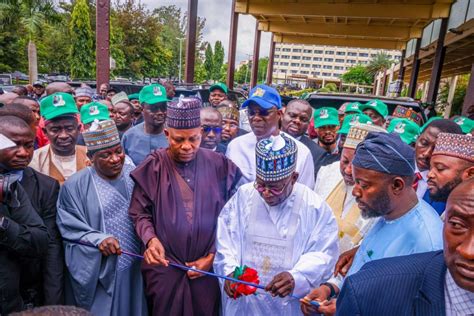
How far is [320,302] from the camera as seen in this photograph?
6.40ft

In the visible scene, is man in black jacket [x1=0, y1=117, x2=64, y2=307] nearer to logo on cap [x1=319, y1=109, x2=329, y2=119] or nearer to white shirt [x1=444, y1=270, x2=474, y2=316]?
white shirt [x1=444, y1=270, x2=474, y2=316]

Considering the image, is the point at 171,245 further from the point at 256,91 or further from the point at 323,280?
the point at 256,91

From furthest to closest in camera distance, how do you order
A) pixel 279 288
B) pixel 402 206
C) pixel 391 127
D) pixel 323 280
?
pixel 391 127, pixel 323 280, pixel 279 288, pixel 402 206

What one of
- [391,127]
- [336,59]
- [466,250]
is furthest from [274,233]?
[336,59]

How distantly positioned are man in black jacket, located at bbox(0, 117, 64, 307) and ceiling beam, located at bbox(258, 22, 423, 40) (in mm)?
16610

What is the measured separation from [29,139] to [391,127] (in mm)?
3724

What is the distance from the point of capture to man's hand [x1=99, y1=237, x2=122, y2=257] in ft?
7.77

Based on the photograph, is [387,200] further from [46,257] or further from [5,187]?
[46,257]

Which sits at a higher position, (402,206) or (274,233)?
(402,206)

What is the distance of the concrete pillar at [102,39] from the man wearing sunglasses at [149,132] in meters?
3.54

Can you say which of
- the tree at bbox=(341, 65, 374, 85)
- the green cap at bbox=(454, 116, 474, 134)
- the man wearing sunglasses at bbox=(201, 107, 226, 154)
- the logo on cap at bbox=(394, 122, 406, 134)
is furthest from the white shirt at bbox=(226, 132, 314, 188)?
the tree at bbox=(341, 65, 374, 85)

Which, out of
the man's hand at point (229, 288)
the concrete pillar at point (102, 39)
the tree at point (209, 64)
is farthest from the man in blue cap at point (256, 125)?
the tree at point (209, 64)

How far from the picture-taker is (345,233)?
2.49 metres

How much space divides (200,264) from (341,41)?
21521 mm
